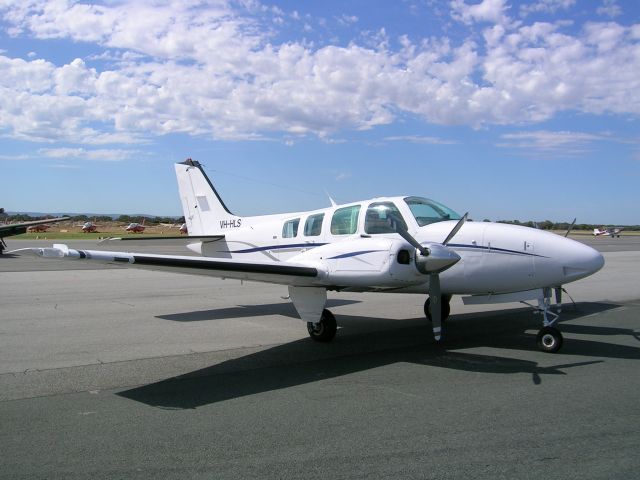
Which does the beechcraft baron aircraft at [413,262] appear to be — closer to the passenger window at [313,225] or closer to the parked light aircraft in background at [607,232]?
the passenger window at [313,225]

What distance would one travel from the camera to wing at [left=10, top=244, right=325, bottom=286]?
6789mm

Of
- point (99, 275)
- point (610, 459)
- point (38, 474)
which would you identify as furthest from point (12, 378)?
point (99, 275)

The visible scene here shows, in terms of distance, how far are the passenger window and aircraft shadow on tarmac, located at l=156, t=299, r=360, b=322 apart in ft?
7.85

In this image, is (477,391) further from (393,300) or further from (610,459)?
(393,300)

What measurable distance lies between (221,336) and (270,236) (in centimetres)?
273

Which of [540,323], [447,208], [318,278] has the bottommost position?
[540,323]

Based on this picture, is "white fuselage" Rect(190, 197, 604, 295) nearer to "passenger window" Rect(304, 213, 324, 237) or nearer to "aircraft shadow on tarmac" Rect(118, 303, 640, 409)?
"passenger window" Rect(304, 213, 324, 237)

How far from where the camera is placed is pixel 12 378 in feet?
22.7

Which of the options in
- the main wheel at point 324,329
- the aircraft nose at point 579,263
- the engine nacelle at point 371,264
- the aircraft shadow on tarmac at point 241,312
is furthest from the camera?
the aircraft shadow on tarmac at point 241,312

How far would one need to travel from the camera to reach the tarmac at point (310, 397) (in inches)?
170

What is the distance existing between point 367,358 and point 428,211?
2.93 meters

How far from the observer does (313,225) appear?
10695 millimetres

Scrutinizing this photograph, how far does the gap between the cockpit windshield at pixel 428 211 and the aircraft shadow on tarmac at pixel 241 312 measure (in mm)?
4126

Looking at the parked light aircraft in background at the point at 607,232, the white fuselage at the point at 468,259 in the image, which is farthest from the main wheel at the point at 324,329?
the parked light aircraft in background at the point at 607,232
